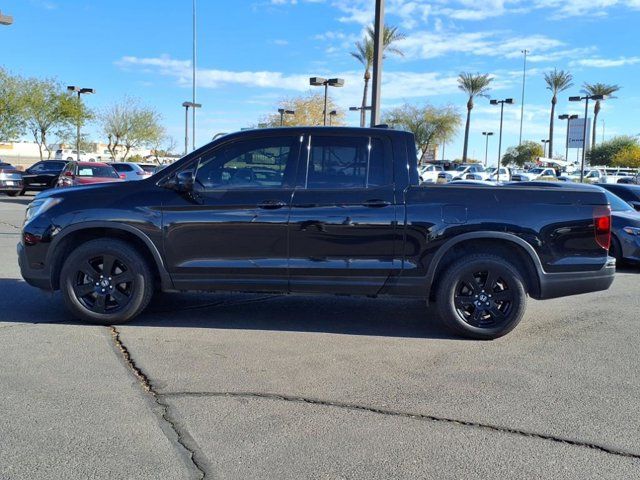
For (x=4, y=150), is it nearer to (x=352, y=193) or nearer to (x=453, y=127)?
(x=453, y=127)

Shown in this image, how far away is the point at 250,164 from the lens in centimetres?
598

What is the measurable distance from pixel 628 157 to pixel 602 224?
2855 inches

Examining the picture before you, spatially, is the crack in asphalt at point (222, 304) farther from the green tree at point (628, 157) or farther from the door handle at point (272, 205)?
the green tree at point (628, 157)

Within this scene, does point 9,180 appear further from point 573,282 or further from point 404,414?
point 404,414

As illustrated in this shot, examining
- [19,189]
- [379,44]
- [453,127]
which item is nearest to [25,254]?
[379,44]

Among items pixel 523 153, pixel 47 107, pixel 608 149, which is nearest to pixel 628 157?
pixel 608 149

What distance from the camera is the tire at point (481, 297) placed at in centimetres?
586

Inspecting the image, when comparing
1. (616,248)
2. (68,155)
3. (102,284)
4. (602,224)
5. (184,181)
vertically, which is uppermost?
(68,155)

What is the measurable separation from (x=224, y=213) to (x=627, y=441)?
12.4 ft

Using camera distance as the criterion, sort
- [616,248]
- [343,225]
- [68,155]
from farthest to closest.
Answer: [68,155]
[616,248]
[343,225]

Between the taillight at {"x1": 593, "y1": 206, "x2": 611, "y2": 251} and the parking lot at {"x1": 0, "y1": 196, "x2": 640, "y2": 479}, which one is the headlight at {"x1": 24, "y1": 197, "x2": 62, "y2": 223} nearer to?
the parking lot at {"x1": 0, "y1": 196, "x2": 640, "y2": 479}

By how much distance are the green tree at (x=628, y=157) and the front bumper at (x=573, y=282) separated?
7073 centimetres

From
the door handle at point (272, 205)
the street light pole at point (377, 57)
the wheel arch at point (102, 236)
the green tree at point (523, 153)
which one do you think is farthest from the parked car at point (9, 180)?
the green tree at point (523, 153)

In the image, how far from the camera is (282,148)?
237 inches
